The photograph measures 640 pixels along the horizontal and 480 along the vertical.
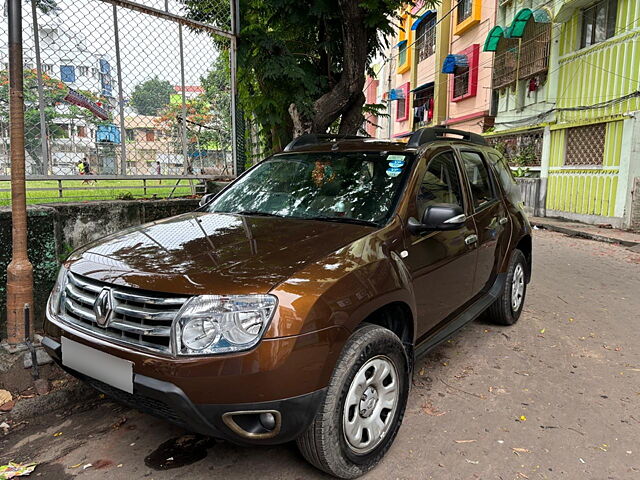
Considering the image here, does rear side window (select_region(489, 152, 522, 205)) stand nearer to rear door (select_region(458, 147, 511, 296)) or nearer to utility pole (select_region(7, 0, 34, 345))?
rear door (select_region(458, 147, 511, 296))

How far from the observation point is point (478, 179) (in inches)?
157

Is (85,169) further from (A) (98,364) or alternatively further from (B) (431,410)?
(B) (431,410)

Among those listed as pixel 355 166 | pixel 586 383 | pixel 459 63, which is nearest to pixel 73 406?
pixel 355 166

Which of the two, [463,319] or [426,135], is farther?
[463,319]

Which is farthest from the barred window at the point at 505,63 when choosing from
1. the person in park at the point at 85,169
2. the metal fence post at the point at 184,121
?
the person in park at the point at 85,169

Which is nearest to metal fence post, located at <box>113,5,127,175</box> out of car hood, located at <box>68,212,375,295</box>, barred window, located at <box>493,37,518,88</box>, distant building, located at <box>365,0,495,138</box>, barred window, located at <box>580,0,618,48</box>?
car hood, located at <box>68,212,375,295</box>

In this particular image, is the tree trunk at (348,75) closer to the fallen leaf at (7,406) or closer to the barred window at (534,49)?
the fallen leaf at (7,406)

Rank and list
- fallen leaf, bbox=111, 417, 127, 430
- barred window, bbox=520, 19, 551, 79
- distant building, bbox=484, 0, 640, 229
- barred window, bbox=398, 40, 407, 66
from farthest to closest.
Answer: barred window, bbox=398, 40, 407, 66 < barred window, bbox=520, 19, 551, 79 < distant building, bbox=484, 0, 640, 229 < fallen leaf, bbox=111, 417, 127, 430

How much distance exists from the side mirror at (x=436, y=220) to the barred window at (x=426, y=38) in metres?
23.5

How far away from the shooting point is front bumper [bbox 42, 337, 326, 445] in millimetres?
1956

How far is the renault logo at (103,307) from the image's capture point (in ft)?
7.11

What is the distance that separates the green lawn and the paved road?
2243 millimetres

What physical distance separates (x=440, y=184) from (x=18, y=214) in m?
2.87

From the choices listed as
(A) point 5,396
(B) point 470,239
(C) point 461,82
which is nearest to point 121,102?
(A) point 5,396
